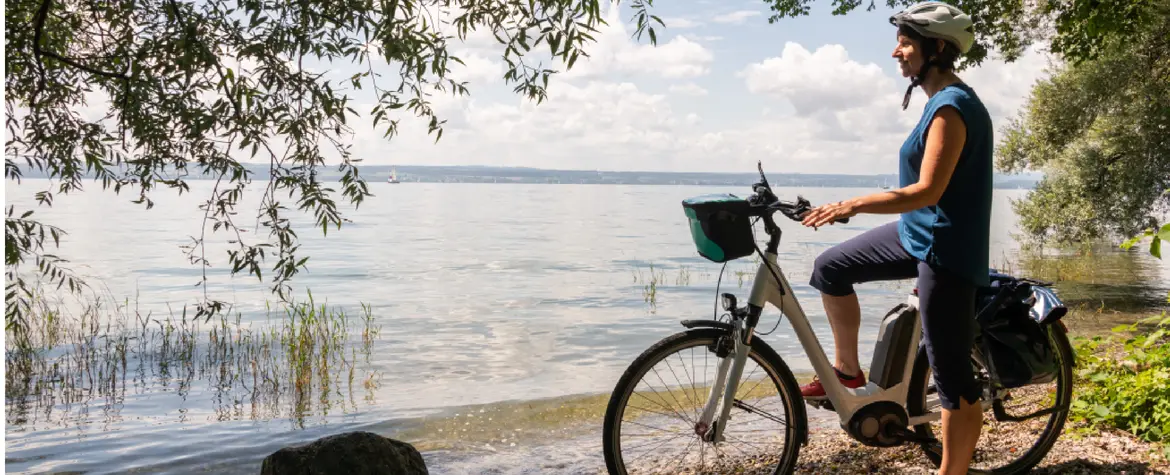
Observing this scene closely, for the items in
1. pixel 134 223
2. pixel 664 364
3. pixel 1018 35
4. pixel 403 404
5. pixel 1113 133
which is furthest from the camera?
pixel 134 223

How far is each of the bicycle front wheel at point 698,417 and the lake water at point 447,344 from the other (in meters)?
1.49

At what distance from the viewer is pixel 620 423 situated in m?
4.07

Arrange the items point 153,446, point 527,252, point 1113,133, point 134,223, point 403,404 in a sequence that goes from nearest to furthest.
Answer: point 153,446 → point 403,404 → point 1113,133 → point 527,252 → point 134,223

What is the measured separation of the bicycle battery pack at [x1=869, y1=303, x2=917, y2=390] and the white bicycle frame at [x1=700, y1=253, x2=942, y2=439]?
1 centimetres

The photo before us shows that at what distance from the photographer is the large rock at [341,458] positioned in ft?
13.7

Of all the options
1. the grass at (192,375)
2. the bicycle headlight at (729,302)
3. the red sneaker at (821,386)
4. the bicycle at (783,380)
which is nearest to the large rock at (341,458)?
the bicycle at (783,380)

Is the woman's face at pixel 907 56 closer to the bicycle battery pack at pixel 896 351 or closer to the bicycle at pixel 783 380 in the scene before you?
the bicycle at pixel 783 380

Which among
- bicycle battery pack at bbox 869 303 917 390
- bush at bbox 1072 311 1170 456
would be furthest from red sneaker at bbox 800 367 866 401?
bush at bbox 1072 311 1170 456

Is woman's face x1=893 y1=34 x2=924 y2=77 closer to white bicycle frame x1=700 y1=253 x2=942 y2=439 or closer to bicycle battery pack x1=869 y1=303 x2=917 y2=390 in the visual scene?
white bicycle frame x1=700 y1=253 x2=942 y2=439

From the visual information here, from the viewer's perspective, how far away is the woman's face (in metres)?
3.75

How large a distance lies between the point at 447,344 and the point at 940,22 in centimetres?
1179

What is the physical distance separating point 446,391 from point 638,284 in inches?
540

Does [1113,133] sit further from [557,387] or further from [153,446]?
[153,446]

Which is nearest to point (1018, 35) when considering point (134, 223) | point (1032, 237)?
point (1032, 237)
